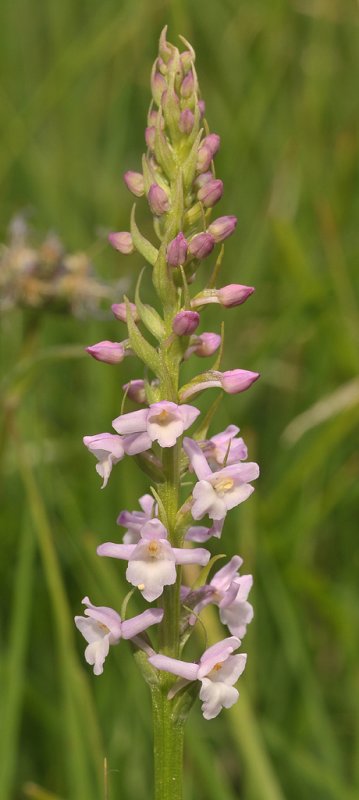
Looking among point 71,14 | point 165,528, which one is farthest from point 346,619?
point 71,14

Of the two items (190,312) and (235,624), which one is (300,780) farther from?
(190,312)

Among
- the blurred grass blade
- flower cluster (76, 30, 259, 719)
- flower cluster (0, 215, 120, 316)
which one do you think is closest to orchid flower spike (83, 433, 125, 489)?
flower cluster (76, 30, 259, 719)

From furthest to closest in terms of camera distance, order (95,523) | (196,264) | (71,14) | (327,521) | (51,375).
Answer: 1. (71,14)
2. (51,375)
3. (327,521)
4. (95,523)
5. (196,264)

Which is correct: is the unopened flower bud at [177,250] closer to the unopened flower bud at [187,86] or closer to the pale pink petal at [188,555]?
the unopened flower bud at [187,86]

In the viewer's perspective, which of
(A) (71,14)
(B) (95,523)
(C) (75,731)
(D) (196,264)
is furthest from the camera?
(A) (71,14)

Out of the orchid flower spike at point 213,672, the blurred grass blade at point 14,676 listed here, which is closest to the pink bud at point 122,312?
the orchid flower spike at point 213,672

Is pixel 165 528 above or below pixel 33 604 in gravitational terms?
below

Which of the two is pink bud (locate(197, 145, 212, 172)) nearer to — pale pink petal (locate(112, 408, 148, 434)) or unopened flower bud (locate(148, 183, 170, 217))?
unopened flower bud (locate(148, 183, 170, 217))
